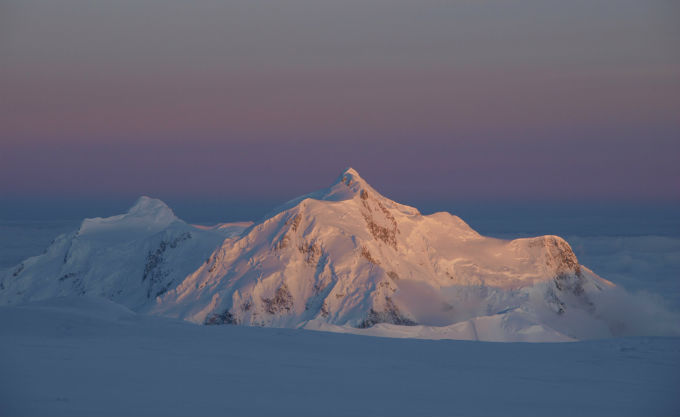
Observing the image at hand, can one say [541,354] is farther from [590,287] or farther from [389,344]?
[590,287]

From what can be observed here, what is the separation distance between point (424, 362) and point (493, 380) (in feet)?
6.17

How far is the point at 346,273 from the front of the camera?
146625 millimetres

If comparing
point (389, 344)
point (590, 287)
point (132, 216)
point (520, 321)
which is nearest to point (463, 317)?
point (520, 321)

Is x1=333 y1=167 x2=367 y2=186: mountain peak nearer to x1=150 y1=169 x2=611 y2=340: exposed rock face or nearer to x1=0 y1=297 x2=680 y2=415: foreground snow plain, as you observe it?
x1=150 y1=169 x2=611 y2=340: exposed rock face

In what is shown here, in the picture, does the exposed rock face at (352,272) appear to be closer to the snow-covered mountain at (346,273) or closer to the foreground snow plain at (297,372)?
the snow-covered mountain at (346,273)

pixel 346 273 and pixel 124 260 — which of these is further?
pixel 124 260

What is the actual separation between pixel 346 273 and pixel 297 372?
134 meters

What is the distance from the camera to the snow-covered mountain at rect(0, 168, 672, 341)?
5374 inches

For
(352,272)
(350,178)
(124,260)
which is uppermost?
(350,178)

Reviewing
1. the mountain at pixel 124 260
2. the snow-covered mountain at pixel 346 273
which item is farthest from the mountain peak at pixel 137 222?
the snow-covered mountain at pixel 346 273

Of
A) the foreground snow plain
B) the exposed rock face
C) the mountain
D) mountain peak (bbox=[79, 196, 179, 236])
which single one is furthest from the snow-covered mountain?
the foreground snow plain

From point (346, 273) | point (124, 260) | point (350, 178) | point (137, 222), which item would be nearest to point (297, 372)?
point (346, 273)

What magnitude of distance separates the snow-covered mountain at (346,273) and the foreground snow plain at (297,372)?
100609 mm

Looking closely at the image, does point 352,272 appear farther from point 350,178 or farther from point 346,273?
point 350,178
